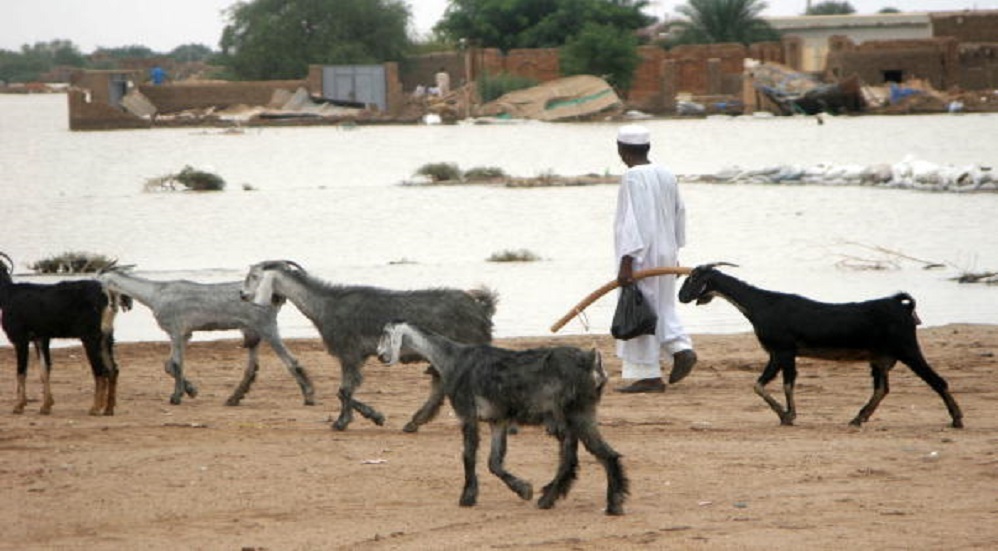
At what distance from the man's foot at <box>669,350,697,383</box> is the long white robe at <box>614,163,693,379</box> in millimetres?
47

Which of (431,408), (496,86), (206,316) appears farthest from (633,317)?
(496,86)

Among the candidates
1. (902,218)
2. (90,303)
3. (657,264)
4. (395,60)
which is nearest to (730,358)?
(657,264)

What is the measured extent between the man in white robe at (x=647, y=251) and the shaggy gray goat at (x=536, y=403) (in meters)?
4.21

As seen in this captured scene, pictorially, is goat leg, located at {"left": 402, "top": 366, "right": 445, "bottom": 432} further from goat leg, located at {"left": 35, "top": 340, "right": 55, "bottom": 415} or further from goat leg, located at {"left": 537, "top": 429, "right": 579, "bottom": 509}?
goat leg, located at {"left": 35, "top": 340, "right": 55, "bottom": 415}

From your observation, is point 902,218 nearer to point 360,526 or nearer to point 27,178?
point 360,526

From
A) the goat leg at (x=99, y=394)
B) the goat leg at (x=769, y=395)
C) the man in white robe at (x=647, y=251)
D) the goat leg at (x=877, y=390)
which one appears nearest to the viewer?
the goat leg at (x=877, y=390)

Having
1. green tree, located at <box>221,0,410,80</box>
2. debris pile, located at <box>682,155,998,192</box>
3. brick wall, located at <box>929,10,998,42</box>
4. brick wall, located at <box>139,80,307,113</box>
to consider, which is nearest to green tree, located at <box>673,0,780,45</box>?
brick wall, located at <box>929,10,998,42</box>

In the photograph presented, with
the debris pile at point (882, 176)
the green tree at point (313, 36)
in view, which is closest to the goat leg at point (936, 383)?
the debris pile at point (882, 176)

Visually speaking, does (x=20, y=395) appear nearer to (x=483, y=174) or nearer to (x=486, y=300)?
(x=486, y=300)

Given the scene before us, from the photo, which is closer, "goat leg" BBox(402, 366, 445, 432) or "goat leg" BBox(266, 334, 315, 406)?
"goat leg" BBox(402, 366, 445, 432)

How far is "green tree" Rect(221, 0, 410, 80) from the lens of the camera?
298ft

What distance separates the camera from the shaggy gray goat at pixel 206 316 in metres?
12.5

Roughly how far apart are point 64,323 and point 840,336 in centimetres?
532

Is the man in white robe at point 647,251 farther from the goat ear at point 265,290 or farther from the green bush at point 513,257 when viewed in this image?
the green bush at point 513,257
